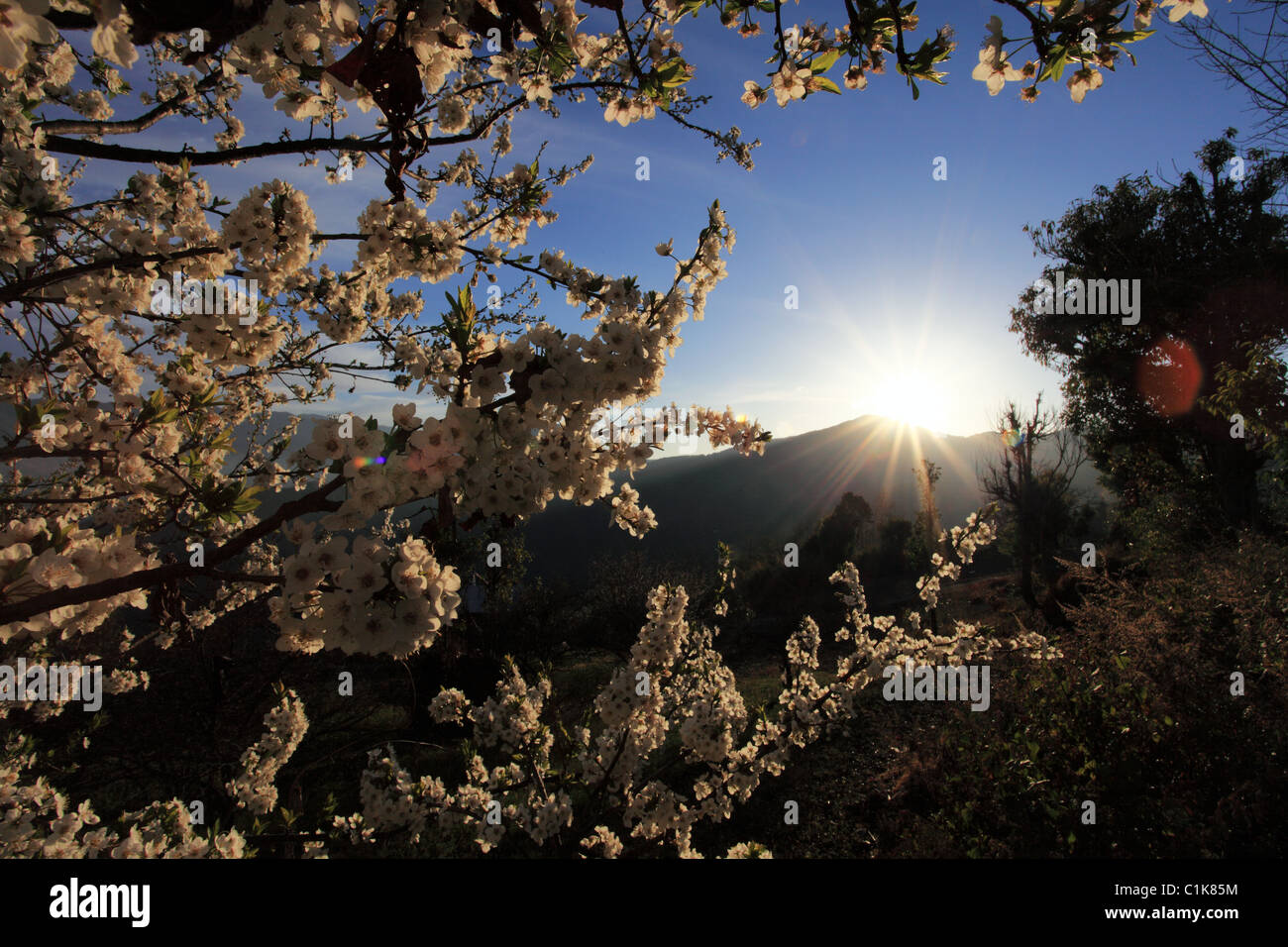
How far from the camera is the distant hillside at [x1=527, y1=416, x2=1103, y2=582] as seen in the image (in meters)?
45.7

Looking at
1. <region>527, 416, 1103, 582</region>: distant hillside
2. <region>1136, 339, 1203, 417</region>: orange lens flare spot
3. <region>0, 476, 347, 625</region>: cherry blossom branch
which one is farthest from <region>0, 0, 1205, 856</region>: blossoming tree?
<region>527, 416, 1103, 582</region>: distant hillside

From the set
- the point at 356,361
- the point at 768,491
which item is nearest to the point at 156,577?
the point at 356,361

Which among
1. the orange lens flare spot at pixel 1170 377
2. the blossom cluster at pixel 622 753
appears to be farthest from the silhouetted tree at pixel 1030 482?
the blossom cluster at pixel 622 753

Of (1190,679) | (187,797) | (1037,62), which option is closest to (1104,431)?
(1190,679)

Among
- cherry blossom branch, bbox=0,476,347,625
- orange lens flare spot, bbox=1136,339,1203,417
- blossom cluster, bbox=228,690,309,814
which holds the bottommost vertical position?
blossom cluster, bbox=228,690,309,814

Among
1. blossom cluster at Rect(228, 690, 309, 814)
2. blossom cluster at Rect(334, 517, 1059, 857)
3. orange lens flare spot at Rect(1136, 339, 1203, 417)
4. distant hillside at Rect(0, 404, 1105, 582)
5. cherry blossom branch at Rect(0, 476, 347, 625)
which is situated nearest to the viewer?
cherry blossom branch at Rect(0, 476, 347, 625)

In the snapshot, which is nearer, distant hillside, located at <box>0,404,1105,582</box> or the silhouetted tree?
the silhouetted tree

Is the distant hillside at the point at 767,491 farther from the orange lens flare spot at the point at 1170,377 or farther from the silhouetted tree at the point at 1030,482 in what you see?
the orange lens flare spot at the point at 1170,377

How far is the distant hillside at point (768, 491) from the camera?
45.7 metres

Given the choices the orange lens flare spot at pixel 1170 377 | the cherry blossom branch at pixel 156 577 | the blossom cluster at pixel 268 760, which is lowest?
the blossom cluster at pixel 268 760

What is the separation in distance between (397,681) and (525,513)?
13032 mm

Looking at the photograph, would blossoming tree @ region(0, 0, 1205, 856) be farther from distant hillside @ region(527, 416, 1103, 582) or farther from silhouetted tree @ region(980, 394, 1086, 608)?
distant hillside @ region(527, 416, 1103, 582)

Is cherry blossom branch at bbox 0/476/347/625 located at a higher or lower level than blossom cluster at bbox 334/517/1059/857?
higher

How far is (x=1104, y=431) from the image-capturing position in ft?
58.0
